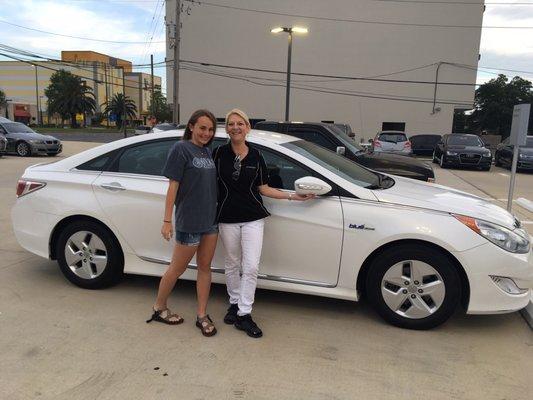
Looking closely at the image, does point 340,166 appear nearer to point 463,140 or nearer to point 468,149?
point 468,149

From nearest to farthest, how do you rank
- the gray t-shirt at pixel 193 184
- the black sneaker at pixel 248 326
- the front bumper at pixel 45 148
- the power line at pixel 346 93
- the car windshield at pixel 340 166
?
the gray t-shirt at pixel 193 184 → the black sneaker at pixel 248 326 → the car windshield at pixel 340 166 → the front bumper at pixel 45 148 → the power line at pixel 346 93

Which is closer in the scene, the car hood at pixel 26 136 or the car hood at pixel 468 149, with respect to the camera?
the car hood at pixel 26 136

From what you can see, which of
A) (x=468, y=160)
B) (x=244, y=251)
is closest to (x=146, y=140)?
(x=244, y=251)

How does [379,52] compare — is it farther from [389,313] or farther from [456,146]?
[389,313]

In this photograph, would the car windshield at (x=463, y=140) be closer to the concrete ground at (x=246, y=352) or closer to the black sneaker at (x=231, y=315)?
the concrete ground at (x=246, y=352)

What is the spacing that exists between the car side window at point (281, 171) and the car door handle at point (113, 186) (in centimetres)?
133

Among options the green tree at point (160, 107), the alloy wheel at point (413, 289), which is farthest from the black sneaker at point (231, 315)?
the green tree at point (160, 107)

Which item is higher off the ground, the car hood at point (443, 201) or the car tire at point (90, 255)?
the car hood at point (443, 201)

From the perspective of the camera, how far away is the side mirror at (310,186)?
12.4 ft

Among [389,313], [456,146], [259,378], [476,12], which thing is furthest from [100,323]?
[476,12]

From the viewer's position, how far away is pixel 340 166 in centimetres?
456

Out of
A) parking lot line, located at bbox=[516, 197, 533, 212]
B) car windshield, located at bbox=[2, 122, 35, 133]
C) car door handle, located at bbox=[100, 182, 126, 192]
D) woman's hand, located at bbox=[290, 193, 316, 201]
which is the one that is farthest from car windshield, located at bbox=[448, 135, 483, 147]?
car door handle, located at bbox=[100, 182, 126, 192]

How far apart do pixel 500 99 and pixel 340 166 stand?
74.7 metres

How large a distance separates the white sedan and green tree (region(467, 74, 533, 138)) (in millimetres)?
71990
